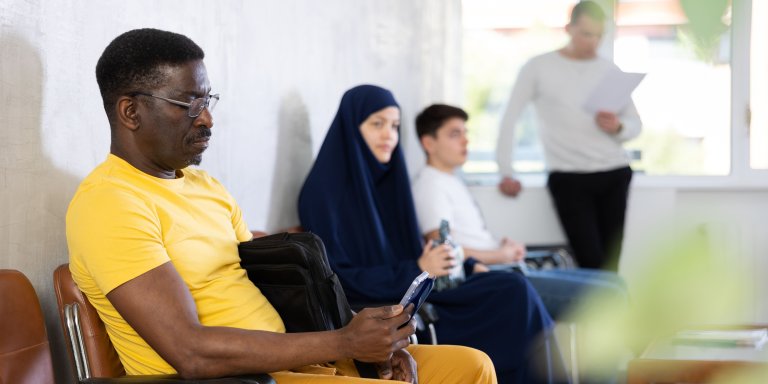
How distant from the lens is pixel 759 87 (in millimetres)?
4758

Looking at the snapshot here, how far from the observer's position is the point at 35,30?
176cm

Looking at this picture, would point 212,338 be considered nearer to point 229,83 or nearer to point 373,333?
point 373,333

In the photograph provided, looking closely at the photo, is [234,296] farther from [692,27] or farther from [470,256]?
[692,27]

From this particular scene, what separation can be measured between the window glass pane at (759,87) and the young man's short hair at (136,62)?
3.81 meters

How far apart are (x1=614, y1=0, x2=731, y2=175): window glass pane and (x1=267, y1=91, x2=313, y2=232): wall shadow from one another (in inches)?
91.3

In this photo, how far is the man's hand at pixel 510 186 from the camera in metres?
4.64

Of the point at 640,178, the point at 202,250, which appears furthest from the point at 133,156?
the point at 640,178

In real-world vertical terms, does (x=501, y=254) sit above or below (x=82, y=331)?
below

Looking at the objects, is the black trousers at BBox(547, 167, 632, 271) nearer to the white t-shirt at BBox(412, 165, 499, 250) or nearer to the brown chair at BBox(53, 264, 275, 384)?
the white t-shirt at BBox(412, 165, 499, 250)

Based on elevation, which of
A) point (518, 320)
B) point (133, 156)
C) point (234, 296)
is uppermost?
point (133, 156)

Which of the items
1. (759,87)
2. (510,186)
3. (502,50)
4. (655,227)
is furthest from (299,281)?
(759,87)

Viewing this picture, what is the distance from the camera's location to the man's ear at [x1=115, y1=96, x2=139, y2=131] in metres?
1.71

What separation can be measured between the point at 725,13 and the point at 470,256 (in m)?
2.28

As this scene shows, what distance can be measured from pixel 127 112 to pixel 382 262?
141 cm
